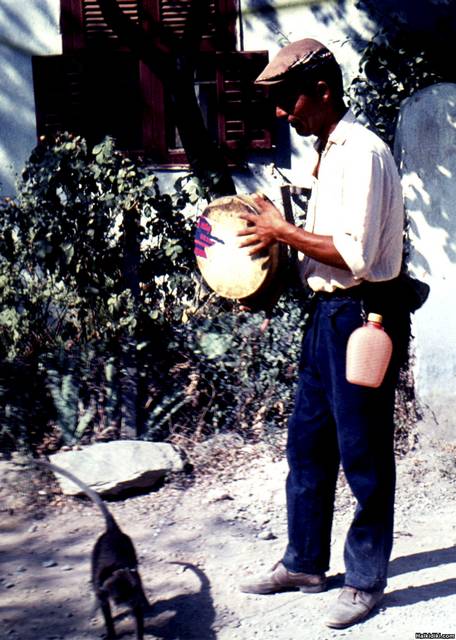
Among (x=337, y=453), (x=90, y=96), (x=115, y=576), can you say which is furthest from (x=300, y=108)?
(x=90, y=96)

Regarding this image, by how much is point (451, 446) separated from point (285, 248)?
7.94ft

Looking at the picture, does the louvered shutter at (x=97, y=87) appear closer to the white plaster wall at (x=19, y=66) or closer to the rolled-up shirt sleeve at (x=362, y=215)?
the white plaster wall at (x=19, y=66)

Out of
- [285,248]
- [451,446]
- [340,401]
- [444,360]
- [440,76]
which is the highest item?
[440,76]

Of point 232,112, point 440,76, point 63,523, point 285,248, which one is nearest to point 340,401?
point 285,248

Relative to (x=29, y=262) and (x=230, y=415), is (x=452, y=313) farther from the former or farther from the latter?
(x=29, y=262)

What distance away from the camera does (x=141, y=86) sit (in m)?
8.19

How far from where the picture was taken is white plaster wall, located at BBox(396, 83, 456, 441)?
568 centimetres

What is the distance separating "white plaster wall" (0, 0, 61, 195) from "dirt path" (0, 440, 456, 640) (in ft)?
12.0

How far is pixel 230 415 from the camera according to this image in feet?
19.8

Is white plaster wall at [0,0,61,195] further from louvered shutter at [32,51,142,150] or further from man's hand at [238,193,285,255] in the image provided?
man's hand at [238,193,285,255]

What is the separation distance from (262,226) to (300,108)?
0.44 meters

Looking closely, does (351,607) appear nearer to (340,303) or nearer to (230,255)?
(340,303)

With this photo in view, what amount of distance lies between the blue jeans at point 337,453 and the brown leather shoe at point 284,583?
32 mm

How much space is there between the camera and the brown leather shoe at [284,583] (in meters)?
4.09
